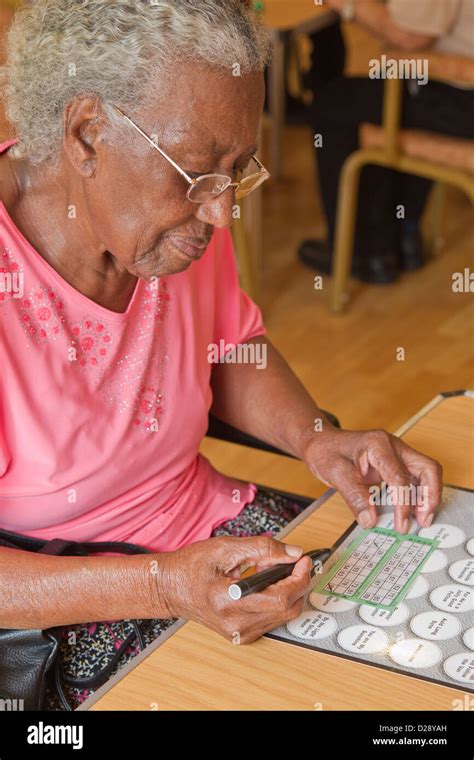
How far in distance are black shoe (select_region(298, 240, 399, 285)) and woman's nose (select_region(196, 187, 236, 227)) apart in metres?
2.62

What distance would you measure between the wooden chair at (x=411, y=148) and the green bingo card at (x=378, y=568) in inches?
80.7

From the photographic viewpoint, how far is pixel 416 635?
43.9 inches

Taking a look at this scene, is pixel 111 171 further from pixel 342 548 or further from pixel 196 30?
pixel 342 548

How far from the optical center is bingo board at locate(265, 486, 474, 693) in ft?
3.54

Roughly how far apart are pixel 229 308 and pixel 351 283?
2.25 meters

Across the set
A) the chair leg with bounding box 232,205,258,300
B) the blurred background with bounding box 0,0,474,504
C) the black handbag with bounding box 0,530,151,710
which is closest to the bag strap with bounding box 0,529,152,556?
the black handbag with bounding box 0,530,151,710

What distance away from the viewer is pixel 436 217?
398 centimetres

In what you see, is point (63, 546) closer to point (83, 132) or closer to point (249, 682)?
point (249, 682)

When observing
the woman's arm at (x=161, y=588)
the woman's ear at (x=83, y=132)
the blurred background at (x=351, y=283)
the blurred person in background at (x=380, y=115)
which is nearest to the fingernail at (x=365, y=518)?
the woman's arm at (x=161, y=588)

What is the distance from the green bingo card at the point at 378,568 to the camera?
3.86 feet

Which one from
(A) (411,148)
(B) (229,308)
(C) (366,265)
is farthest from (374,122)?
(B) (229,308)

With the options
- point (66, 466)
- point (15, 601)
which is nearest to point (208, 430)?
point (66, 466)

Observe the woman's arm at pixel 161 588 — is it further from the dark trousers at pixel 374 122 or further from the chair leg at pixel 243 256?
the dark trousers at pixel 374 122

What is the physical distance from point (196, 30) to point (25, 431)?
0.48 metres
